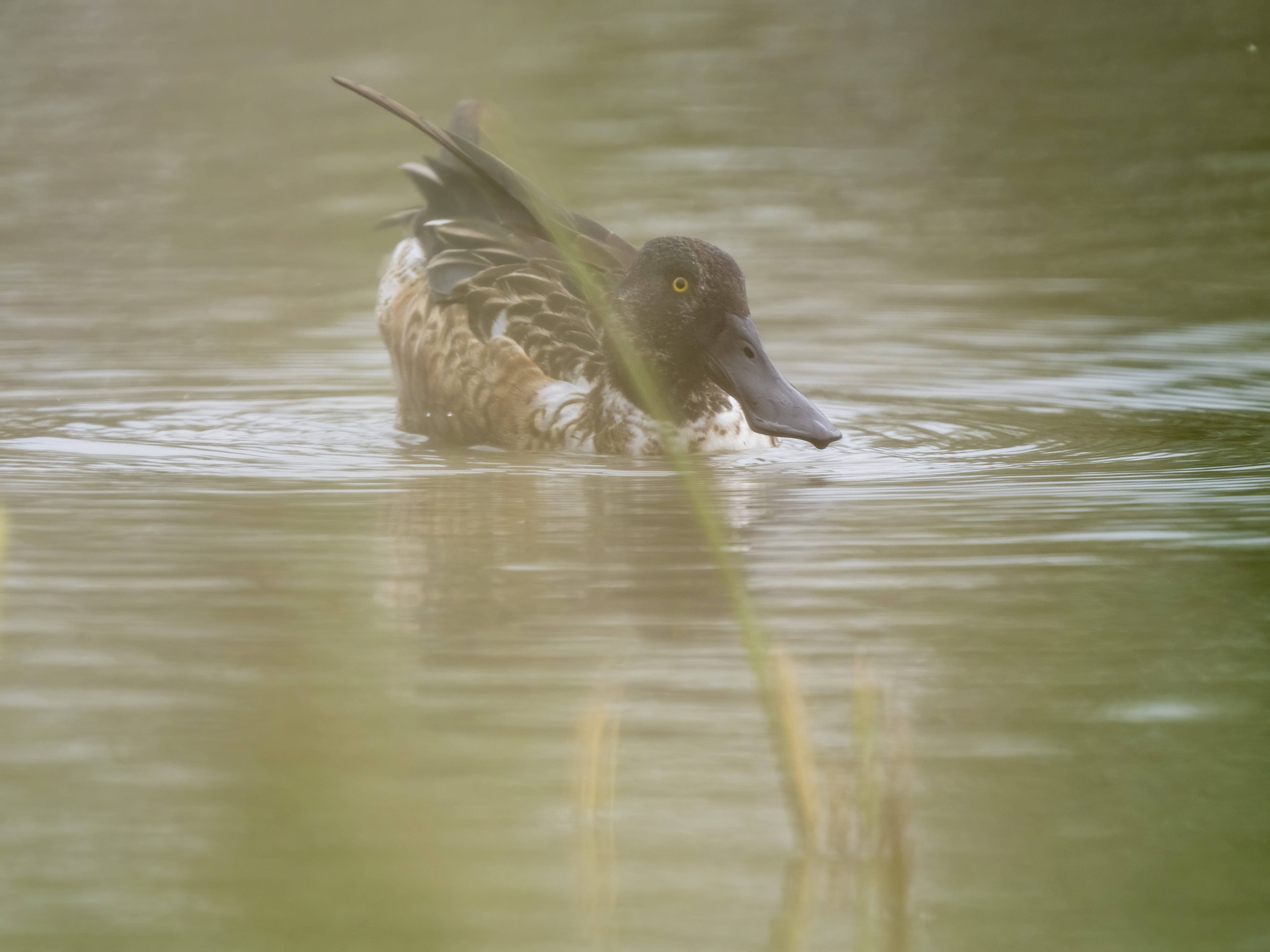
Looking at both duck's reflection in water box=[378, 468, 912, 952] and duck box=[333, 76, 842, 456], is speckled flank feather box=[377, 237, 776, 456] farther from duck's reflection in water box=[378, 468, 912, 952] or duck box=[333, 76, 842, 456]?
duck's reflection in water box=[378, 468, 912, 952]

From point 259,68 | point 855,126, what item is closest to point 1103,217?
point 855,126

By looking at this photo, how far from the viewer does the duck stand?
23.5 feet

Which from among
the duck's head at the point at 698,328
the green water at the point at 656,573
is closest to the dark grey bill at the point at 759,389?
the duck's head at the point at 698,328

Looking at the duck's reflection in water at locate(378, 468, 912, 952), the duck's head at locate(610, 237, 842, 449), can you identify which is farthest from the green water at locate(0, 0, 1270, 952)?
the duck's head at locate(610, 237, 842, 449)

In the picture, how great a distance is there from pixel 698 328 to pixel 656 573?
215 cm

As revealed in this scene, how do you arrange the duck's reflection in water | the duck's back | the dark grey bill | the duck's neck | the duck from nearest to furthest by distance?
the duck's reflection in water < the dark grey bill < the duck < the duck's neck < the duck's back

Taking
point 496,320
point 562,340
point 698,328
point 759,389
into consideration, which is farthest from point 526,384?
point 759,389

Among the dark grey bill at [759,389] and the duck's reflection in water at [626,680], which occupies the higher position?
the dark grey bill at [759,389]

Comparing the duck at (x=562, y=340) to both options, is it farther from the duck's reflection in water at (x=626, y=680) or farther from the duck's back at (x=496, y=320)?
the duck's reflection in water at (x=626, y=680)

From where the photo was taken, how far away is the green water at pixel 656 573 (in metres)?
2.94

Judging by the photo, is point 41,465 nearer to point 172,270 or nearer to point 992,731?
point 992,731

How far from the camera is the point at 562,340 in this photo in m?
7.63

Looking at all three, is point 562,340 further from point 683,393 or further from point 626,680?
point 626,680

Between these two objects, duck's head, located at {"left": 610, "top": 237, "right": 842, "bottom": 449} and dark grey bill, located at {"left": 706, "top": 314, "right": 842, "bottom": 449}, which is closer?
dark grey bill, located at {"left": 706, "top": 314, "right": 842, "bottom": 449}
